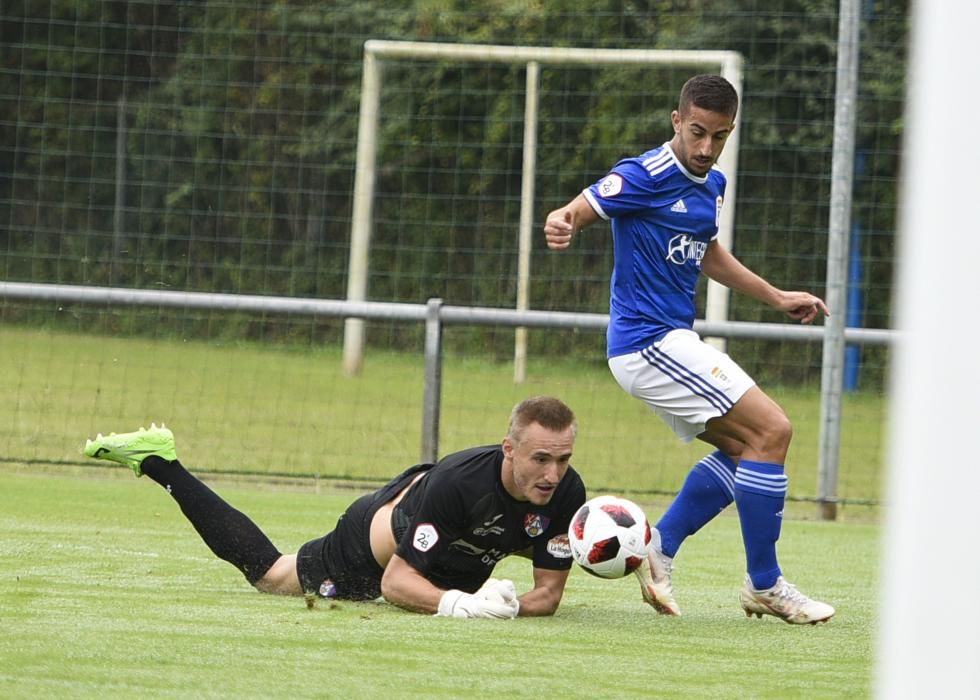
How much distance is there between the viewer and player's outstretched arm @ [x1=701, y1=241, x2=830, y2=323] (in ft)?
18.9

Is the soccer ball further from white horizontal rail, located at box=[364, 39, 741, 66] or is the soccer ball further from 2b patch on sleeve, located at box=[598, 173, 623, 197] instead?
white horizontal rail, located at box=[364, 39, 741, 66]

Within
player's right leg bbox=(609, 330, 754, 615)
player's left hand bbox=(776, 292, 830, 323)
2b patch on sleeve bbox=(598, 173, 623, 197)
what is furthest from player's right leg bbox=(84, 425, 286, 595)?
player's left hand bbox=(776, 292, 830, 323)

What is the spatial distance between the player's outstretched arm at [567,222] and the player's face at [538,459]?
0.57m

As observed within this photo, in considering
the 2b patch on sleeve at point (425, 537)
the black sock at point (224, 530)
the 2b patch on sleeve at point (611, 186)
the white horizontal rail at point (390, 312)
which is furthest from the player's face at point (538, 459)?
the white horizontal rail at point (390, 312)

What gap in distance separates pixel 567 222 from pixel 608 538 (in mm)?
993

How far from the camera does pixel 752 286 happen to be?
5816 mm

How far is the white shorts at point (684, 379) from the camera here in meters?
5.25

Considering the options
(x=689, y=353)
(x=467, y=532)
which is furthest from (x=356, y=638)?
(x=689, y=353)

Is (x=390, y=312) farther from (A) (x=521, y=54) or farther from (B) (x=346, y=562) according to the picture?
(A) (x=521, y=54)

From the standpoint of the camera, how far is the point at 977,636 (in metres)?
1.23

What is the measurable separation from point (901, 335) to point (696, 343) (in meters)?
4.07

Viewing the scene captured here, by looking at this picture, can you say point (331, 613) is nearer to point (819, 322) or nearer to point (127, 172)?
point (819, 322)

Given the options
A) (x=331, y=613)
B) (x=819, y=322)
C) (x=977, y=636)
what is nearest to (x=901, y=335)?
(x=977, y=636)

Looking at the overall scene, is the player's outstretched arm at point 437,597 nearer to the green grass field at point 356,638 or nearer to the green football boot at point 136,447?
the green grass field at point 356,638
